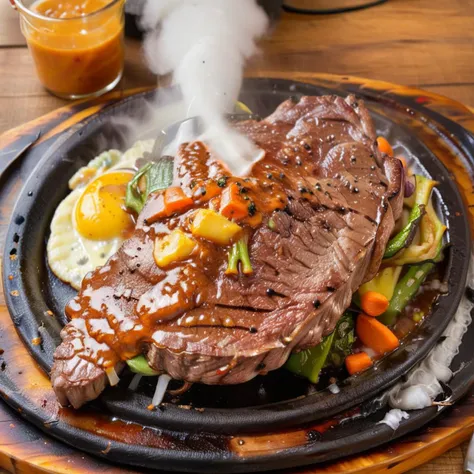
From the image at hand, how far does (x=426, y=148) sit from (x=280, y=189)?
164 centimetres

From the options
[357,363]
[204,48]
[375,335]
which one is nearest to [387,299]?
[375,335]

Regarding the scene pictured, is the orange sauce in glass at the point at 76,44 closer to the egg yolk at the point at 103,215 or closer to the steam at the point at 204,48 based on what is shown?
the steam at the point at 204,48

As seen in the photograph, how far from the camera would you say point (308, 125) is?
13.5 feet

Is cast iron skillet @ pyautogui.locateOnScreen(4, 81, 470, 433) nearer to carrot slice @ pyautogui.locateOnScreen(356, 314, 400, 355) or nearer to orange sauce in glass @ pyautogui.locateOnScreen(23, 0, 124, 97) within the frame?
carrot slice @ pyautogui.locateOnScreen(356, 314, 400, 355)

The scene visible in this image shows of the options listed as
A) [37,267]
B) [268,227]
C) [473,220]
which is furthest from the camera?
[473,220]

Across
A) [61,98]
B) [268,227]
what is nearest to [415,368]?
[268,227]

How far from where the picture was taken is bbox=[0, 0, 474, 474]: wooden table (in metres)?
5.83

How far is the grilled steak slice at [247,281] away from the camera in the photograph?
318cm

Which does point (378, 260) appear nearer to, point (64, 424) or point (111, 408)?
point (111, 408)

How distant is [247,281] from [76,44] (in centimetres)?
304

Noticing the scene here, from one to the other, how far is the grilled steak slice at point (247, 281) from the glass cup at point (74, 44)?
1.98 m

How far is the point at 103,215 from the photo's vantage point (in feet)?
13.6

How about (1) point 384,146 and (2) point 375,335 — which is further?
(1) point 384,146

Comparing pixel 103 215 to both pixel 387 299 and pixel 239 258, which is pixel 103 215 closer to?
pixel 239 258
